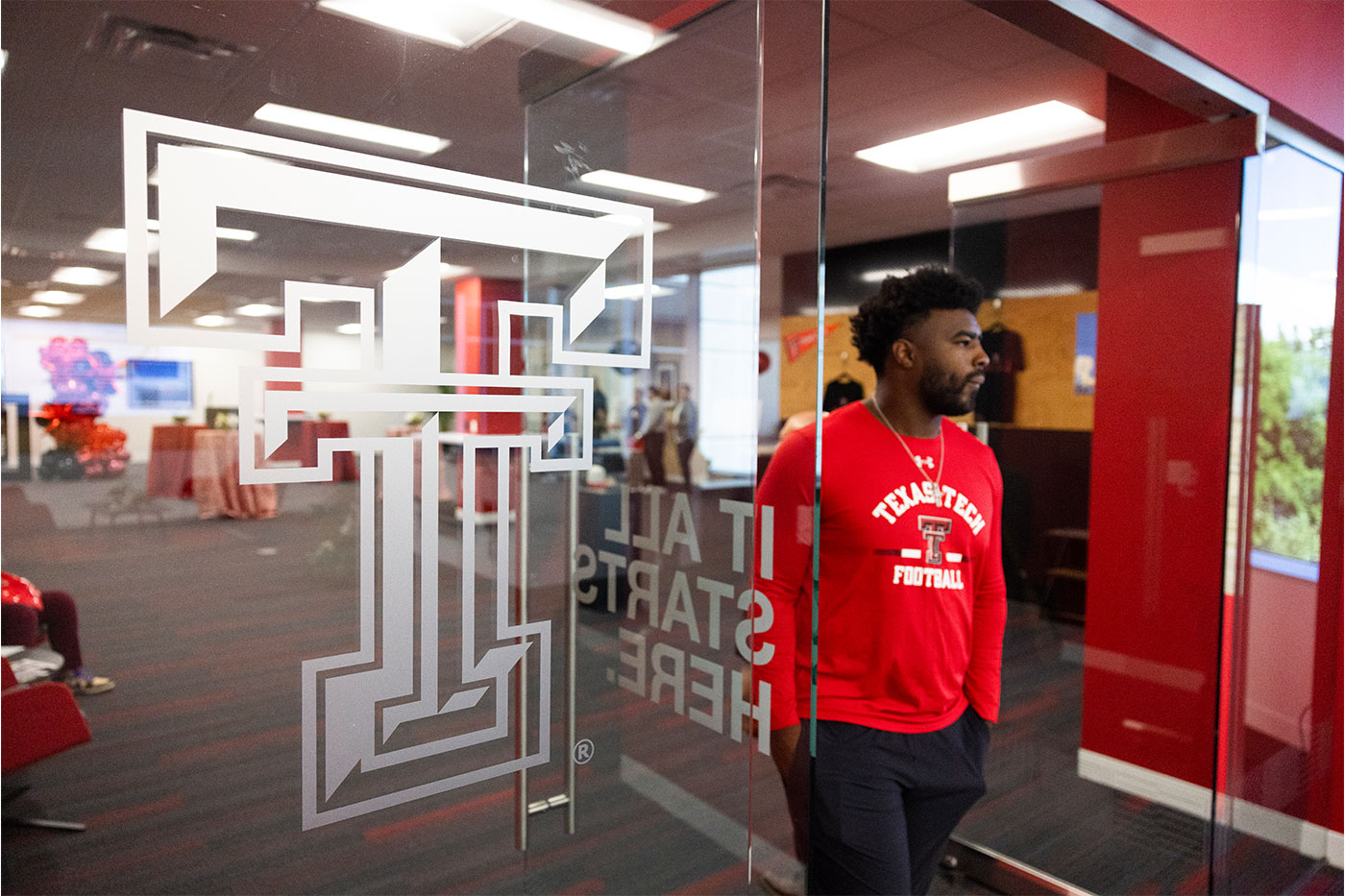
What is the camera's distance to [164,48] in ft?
3.31

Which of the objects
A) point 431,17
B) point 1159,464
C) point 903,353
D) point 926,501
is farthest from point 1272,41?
point 431,17

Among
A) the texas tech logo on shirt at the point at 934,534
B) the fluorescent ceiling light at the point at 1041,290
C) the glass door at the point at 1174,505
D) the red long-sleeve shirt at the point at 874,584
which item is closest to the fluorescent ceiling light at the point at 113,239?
the red long-sleeve shirt at the point at 874,584

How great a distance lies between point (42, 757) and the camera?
1.01 metres

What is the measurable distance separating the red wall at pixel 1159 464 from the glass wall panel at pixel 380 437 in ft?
6.47

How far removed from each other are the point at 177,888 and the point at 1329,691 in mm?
3596

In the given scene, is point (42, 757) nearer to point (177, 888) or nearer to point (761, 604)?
point (177, 888)

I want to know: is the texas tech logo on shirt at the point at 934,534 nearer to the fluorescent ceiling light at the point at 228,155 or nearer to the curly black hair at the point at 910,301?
the curly black hair at the point at 910,301

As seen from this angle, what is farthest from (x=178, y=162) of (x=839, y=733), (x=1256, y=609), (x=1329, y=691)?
(x=1329, y=691)

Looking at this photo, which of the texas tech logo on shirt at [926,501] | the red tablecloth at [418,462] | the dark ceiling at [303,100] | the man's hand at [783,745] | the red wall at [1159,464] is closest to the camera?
the dark ceiling at [303,100]

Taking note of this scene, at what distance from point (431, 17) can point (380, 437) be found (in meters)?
0.59

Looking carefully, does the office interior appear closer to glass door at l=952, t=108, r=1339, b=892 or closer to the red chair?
the red chair

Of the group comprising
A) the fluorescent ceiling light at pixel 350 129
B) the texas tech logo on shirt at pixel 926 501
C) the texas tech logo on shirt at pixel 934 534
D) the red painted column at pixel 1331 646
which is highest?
the fluorescent ceiling light at pixel 350 129

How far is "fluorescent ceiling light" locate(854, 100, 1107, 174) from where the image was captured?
14.6 ft

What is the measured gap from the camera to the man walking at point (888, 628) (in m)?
1.70
